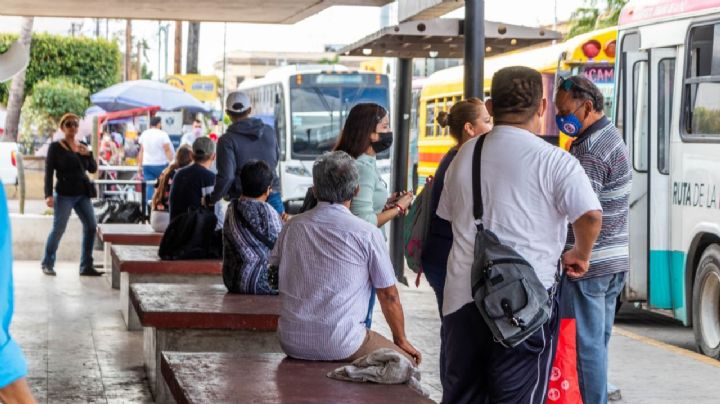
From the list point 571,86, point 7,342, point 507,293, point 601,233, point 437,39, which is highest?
point 437,39

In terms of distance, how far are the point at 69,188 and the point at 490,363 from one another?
1018 centimetres

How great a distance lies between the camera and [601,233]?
677cm

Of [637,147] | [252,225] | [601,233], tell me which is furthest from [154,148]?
[601,233]

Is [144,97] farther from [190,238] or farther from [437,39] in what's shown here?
[190,238]

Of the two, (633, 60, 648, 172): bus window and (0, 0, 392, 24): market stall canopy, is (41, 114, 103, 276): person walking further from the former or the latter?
(633, 60, 648, 172): bus window

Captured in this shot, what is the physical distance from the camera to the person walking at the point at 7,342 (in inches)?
172

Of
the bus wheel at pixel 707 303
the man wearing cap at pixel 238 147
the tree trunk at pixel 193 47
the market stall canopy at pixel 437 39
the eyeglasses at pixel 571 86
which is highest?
the tree trunk at pixel 193 47

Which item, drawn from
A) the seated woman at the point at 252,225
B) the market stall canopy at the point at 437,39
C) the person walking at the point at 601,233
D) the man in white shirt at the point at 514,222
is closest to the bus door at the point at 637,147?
the market stall canopy at the point at 437,39

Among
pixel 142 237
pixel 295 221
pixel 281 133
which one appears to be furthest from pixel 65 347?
pixel 281 133

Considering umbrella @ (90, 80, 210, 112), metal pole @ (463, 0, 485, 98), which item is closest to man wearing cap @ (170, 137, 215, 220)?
metal pole @ (463, 0, 485, 98)

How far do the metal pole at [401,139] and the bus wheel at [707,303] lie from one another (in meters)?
4.80

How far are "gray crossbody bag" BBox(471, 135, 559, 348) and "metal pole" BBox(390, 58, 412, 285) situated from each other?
995 cm

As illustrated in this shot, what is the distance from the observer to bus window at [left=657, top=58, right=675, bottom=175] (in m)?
11.5

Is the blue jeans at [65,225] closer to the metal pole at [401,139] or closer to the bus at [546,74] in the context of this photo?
the metal pole at [401,139]
